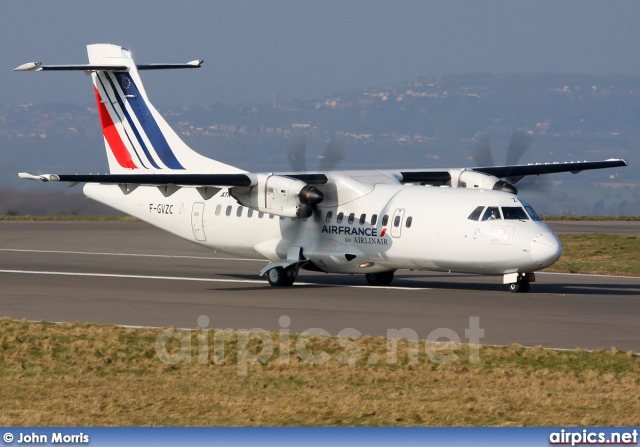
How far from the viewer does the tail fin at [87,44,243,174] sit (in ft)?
88.3

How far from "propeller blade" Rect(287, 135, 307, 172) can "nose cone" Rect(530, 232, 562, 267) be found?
702 cm

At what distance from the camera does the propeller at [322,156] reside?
2547cm

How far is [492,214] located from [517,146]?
235 inches

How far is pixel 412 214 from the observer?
22.2 meters

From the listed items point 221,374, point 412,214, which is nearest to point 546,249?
point 412,214

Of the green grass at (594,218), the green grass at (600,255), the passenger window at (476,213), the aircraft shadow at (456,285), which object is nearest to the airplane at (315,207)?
the passenger window at (476,213)

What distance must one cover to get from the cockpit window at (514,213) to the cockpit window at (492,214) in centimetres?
13

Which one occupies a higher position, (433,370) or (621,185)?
(621,185)

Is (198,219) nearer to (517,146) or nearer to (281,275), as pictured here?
(281,275)

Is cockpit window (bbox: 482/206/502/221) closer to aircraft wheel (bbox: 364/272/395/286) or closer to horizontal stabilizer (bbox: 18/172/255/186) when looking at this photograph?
aircraft wheel (bbox: 364/272/395/286)

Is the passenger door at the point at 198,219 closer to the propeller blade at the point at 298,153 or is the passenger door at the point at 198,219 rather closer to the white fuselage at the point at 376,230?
the white fuselage at the point at 376,230

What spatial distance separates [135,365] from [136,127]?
14802 mm

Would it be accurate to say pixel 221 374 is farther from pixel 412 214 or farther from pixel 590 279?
pixel 590 279

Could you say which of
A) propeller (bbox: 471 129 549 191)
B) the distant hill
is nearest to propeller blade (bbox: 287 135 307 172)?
propeller (bbox: 471 129 549 191)
